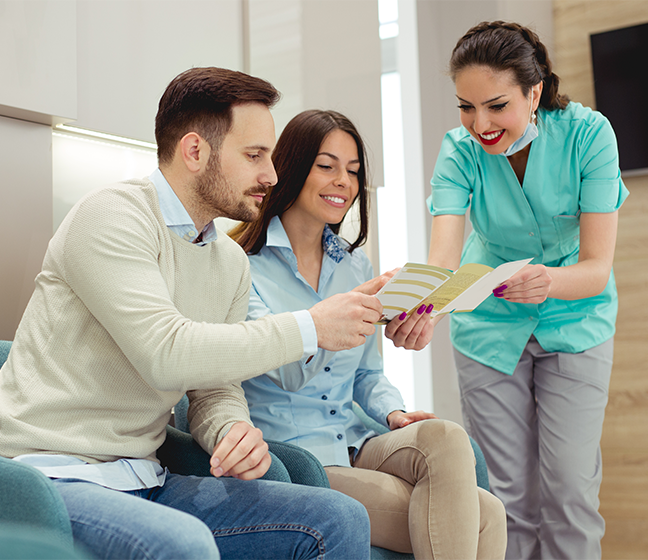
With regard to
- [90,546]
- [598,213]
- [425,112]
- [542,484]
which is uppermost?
[425,112]

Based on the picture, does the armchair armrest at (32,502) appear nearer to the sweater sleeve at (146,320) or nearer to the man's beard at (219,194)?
the sweater sleeve at (146,320)

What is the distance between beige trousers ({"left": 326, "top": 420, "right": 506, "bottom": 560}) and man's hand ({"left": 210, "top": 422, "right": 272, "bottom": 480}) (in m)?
0.34

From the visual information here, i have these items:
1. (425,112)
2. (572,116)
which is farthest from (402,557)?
(425,112)

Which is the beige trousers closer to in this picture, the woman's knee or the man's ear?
the woman's knee

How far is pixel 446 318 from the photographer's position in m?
3.23

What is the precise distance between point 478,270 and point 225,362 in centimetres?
51

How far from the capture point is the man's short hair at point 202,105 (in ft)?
4.14

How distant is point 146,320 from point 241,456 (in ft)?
0.92

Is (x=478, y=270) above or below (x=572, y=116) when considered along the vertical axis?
below

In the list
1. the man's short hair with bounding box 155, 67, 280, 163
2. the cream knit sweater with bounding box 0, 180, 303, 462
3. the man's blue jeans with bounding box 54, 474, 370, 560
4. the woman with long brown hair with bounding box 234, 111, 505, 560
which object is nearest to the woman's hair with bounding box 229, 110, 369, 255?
the woman with long brown hair with bounding box 234, 111, 505, 560

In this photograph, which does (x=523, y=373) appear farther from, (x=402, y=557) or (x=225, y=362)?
(x=225, y=362)

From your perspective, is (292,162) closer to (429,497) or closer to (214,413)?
(214,413)

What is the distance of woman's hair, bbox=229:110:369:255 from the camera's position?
66.2 inches

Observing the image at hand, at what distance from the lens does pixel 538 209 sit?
74.1 inches
